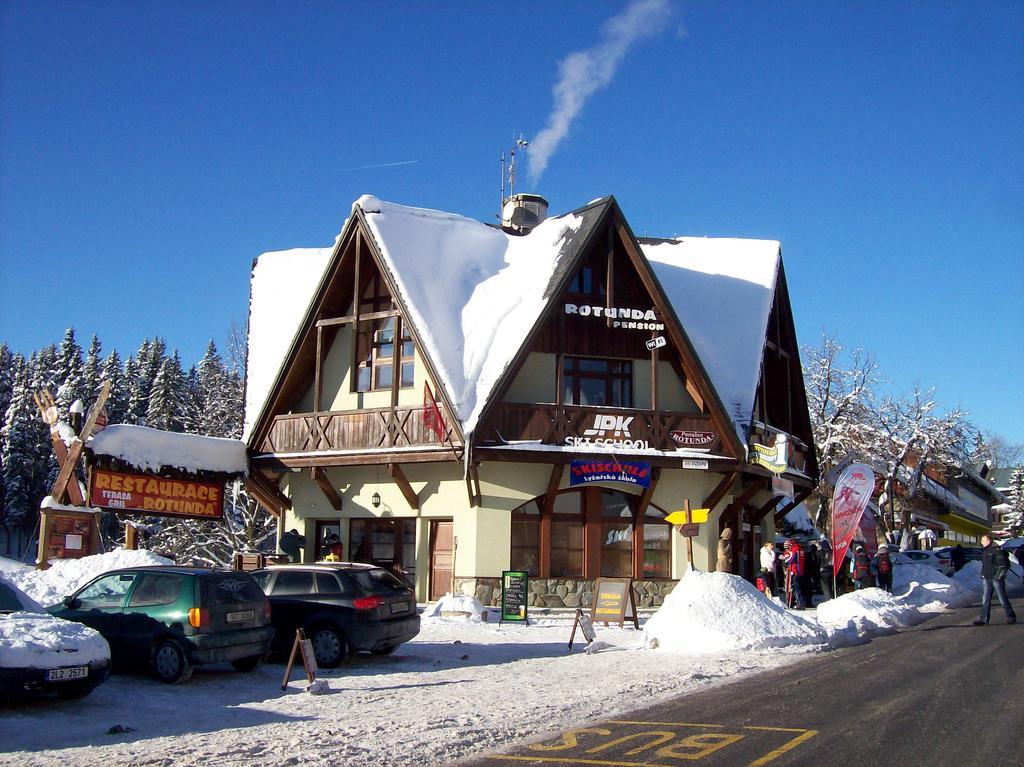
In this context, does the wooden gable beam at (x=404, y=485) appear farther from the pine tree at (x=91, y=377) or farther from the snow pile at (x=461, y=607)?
the pine tree at (x=91, y=377)

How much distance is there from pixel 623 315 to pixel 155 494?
12.0 m

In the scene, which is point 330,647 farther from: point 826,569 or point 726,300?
point 726,300

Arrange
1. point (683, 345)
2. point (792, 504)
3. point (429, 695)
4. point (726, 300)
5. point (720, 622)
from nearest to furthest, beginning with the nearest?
point (429, 695), point (720, 622), point (683, 345), point (726, 300), point (792, 504)

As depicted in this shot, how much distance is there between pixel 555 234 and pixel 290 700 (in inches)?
703

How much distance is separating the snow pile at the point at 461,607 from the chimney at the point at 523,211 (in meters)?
16.1

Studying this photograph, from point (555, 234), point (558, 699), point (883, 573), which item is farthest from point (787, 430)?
point (558, 699)

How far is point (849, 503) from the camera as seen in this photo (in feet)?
68.9

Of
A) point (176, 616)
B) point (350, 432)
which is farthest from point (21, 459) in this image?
point (176, 616)

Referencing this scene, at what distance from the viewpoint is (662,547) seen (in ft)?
79.8

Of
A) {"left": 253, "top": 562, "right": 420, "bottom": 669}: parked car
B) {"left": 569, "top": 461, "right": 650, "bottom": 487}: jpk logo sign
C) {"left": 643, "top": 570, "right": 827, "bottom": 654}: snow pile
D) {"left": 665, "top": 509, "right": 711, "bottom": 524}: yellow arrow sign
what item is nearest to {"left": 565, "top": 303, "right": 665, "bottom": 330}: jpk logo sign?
{"left": 569, "top": 461, "right": 650, "bottom": 487}: jpk logo sign

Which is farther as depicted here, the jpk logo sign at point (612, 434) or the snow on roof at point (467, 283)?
the jpk logo sign at point (612, 434)

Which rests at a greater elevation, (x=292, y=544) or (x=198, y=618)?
(x=292, y=544)

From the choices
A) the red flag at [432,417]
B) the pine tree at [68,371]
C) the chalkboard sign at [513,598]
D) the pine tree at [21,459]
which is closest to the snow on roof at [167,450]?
the red flag at [432,417]

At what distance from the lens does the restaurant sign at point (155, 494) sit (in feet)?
69.2
